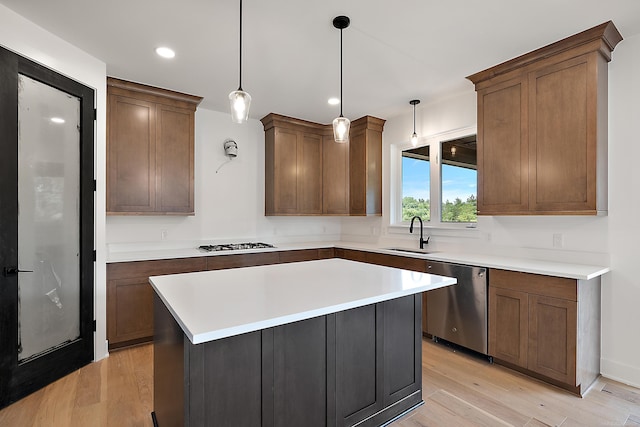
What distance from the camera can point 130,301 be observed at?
3.16 metres

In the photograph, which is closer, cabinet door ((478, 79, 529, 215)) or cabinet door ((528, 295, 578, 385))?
cabinet door ((528, 295, 578, 385))

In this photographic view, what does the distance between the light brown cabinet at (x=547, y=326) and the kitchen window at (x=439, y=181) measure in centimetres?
103

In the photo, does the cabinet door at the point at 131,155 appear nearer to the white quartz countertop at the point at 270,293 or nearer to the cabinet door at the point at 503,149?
the white quartz countertop at the point at 270,293

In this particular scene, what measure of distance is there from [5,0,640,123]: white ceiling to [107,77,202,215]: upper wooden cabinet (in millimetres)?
217

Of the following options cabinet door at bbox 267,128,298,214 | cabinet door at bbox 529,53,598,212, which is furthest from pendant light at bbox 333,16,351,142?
cabinet door at bbox 267,128,298,214

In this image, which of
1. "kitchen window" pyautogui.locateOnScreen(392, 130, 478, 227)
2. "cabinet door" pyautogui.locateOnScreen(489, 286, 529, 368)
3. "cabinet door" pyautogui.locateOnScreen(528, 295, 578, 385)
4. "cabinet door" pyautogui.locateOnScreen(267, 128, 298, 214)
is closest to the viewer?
"cabinet door" pyautogui.locateOnScreen(528, 295, 578, 385)

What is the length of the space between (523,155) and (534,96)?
473 mm

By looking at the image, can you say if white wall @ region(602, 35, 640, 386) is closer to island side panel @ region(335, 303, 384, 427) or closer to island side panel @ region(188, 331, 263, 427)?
island side panel @ region(335, 303, 384, 427)

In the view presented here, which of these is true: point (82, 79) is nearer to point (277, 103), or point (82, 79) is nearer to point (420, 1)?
point (277, 103)

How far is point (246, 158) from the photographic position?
453cm

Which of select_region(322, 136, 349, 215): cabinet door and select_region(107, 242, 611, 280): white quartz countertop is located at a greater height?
select_region(322, 136, 349, 215): cabinet door

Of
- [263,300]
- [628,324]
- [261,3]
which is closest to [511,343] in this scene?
[628,324]

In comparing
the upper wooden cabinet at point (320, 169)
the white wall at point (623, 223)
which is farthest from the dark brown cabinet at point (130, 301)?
the white wall at point (623, 223)

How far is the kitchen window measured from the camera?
12.2 ft
